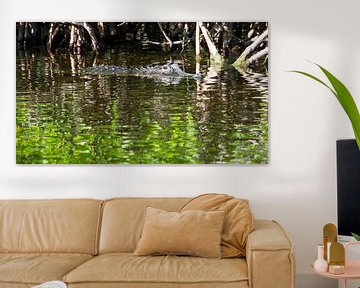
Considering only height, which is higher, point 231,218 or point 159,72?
point 159,72

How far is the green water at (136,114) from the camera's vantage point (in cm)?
480

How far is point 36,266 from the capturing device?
385 cm

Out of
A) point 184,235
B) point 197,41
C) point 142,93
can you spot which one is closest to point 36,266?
point 184,235

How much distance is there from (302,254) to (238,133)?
101cm

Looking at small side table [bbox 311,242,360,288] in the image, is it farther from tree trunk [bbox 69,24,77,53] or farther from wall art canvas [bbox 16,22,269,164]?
tree trunk [bbox 69,24,77,53]

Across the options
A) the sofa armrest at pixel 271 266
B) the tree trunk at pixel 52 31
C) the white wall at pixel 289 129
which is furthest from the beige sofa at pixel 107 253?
the tree trunk at pixel 52 31

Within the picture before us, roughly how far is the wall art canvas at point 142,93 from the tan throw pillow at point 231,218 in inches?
19.6

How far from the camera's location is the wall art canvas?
4.81 m

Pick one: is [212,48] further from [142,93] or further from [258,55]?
[142,93]

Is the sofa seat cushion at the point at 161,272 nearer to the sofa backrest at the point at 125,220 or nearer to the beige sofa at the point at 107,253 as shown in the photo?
the beige sofa at the point at 107,253

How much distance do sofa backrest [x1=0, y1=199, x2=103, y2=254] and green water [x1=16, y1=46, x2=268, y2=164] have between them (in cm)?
42

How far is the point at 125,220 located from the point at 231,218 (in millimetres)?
747

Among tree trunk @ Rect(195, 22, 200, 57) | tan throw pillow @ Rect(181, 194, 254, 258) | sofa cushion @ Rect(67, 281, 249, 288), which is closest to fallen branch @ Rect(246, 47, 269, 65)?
tree trunk @ Rect(195, 22, 200, 57)

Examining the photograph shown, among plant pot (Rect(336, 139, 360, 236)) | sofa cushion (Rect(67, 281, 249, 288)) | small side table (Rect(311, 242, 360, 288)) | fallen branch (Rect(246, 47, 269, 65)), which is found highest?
fallen branch (Rect(246, 47, 269, 65))
